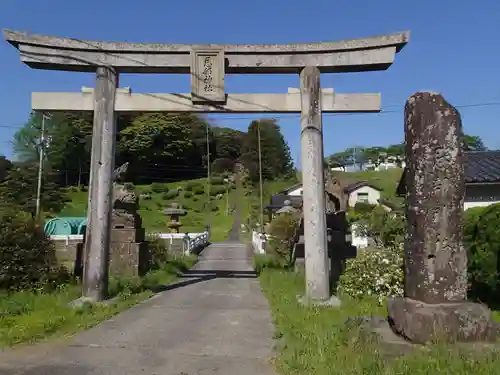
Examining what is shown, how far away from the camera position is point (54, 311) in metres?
8.27

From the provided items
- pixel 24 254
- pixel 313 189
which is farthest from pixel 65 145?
pixel 313 189

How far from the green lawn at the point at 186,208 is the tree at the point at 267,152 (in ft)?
20.5

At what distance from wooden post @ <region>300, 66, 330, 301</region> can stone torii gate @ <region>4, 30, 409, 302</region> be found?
0.02m

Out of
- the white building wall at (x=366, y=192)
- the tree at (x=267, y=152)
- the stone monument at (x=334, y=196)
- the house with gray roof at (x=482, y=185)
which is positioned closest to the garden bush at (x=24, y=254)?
the stone monument at (x=334, y=196)

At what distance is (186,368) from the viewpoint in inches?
204

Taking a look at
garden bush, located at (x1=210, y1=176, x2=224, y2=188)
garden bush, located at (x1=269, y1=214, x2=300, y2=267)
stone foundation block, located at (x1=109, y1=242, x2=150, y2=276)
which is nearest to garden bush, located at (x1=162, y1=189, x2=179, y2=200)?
garden bush, located at (x1=210, y1=176, x2=224, y2=188)

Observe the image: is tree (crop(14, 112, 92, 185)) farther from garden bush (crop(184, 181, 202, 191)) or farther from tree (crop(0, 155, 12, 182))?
garden bush (crop(184, 181, 202, 191))

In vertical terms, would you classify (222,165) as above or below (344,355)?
above

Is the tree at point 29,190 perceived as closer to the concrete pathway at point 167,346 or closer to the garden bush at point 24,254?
the garden bush at point 24,254

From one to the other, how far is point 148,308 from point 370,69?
6.77 meters

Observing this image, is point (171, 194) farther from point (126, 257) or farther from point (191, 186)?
point (126, 257)

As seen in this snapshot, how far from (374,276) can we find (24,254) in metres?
7.21

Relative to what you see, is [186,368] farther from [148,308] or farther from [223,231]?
[223,231]

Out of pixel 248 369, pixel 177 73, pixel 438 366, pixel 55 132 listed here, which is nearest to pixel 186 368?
pixel 248 369
